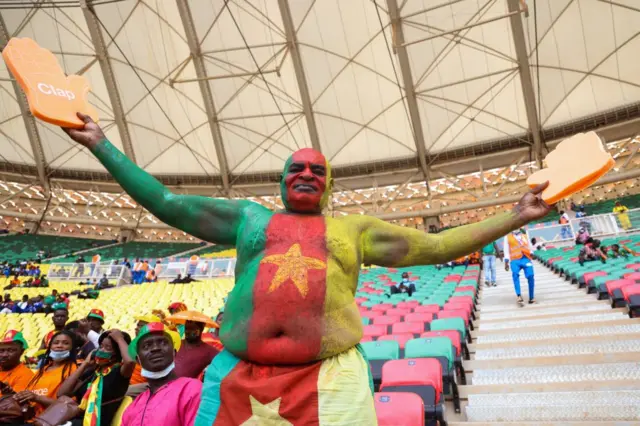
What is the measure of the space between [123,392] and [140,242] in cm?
Answer: 2483

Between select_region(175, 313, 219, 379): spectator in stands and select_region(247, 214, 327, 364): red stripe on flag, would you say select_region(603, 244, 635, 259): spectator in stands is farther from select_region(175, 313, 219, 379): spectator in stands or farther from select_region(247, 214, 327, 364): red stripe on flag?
select_region(247, 214, 327, 364): red stripe on flag

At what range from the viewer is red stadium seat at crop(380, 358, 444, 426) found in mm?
2387

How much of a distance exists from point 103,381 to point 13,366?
122 centimetres

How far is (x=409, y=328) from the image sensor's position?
14.0 feet

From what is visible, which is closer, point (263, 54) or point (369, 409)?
point (369, 409)

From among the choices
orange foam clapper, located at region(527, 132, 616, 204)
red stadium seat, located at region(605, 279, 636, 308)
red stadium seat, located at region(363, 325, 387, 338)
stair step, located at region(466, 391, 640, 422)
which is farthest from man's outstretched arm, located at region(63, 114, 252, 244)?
red stadium seat, located at region(605, 279, 636, 308)

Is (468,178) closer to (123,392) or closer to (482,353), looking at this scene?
(482,353)

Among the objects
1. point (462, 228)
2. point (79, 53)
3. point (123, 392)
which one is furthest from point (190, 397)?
point (79, 53)

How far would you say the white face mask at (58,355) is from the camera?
2.75 meters

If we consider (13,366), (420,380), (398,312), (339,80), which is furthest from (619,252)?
(339,80)

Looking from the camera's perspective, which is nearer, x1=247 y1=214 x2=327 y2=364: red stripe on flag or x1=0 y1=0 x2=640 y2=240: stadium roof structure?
x1=247 y1=214 x2=327 y2=364: red stripe on flag

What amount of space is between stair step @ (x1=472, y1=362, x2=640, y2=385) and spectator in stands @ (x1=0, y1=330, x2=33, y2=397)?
3.31 m

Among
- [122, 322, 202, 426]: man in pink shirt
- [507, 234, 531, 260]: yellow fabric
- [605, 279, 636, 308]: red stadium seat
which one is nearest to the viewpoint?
[122, 322, 202, 426]: man in pink shirt

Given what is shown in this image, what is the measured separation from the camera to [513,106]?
53.3ft
